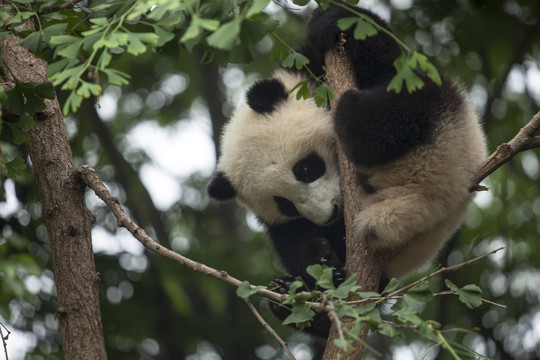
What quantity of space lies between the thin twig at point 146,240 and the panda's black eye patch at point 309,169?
1.38 meters

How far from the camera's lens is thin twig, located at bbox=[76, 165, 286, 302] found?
10.2ft

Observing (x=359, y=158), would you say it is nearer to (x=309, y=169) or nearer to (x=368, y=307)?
(x=309, y=169)

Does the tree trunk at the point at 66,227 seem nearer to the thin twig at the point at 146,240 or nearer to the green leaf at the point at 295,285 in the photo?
the thin twig at the point at 146,240

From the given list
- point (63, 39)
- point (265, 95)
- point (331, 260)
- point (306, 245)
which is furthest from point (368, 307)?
point (265, 95)

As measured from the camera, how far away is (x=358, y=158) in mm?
3855

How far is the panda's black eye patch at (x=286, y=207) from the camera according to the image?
4.73m

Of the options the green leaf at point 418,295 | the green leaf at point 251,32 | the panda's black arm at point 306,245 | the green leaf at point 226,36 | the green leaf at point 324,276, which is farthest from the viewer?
the panda's black arm at point 306,245

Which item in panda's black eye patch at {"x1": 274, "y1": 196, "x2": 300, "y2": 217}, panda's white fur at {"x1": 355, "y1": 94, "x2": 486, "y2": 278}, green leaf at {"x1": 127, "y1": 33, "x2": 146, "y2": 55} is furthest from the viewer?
panda's black eye patch at {"x1": 274, "y1": 196, "x2": 300, "y2": 217}

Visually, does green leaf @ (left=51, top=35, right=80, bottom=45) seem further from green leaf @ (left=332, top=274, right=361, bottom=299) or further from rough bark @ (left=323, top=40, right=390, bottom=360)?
rough bark @ (left=323, top=40, right=390, bottom=360)

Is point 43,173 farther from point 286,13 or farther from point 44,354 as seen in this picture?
point 286,13

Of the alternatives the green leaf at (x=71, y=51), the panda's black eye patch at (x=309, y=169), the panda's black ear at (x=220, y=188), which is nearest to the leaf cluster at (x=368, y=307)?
the green leaf at (x=71, y=51)

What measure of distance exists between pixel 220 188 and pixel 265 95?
2.67ft

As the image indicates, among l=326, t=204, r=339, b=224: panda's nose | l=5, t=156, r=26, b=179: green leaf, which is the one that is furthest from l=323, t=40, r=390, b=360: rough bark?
l=5, t=156, r=26, b=179: green leaf

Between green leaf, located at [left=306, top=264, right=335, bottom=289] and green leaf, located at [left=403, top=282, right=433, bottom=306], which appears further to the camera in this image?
green leaf, located at [left=403, top=282, right=433, bottom=306]
